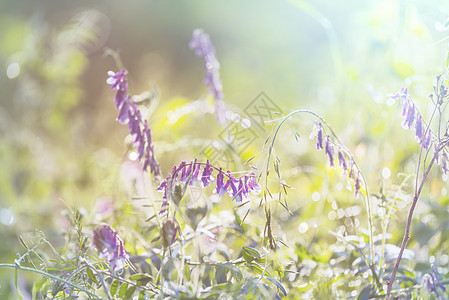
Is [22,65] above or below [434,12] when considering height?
below

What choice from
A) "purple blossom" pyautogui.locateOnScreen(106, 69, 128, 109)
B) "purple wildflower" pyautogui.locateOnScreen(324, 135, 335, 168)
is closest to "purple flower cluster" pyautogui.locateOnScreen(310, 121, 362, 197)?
"purple wildflower" pyautogui.locateOnScreen(324, 135, 335, 168)

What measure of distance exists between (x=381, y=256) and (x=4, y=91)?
7.86 feet

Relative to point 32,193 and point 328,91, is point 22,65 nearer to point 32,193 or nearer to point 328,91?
point 32,193

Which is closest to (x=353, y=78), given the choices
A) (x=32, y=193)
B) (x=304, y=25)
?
(x=32, y=193)

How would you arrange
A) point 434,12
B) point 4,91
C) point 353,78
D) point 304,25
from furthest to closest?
point 304,25
point 4,91
point 353,78
point 434,12

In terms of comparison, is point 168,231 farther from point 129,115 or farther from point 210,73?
point 210,73

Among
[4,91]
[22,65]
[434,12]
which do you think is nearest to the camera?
[434,12]

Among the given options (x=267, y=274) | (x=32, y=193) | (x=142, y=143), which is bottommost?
(x=32, y=193)

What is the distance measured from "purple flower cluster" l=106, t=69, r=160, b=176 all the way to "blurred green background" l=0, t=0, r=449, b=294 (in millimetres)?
122

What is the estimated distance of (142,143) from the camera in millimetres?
727

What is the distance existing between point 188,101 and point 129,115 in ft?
1.99

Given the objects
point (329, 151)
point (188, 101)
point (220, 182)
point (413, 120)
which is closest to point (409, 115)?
point (413, 120)

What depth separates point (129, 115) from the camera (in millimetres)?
712

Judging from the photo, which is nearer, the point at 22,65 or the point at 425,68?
the point at 425,68
